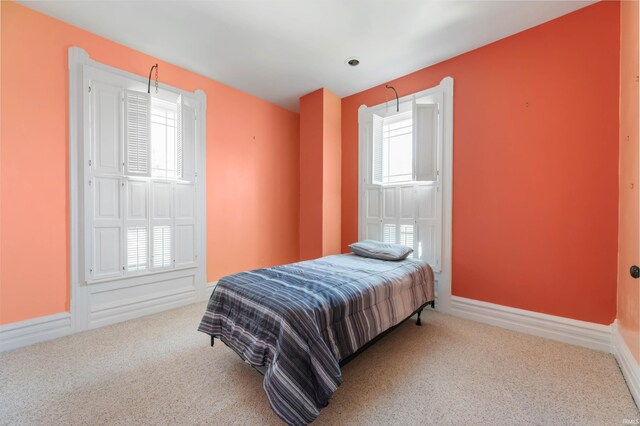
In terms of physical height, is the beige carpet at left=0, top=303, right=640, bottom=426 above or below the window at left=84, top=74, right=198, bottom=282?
below

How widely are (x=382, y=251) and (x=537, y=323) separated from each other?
1512 millimetres

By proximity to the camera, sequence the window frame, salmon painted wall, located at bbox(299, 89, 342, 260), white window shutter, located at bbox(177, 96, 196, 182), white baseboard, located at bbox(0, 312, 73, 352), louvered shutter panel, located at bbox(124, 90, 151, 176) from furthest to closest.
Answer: salmon painted wall, located at bbox(299, 89, 342, 260), white window shutter, located at bbox(177, 96, 196, 182), louvered shutter panel, located at bbox(124, 90, 151, 176), the window frame, white baseboard, located at bbox(0, 312, 73, 352)

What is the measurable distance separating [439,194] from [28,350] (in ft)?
13.4

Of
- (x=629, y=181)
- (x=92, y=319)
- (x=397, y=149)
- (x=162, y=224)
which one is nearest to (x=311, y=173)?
(x=397, y=149)

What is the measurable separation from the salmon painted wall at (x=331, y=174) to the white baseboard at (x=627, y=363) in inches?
111

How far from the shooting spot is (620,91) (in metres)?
2.06

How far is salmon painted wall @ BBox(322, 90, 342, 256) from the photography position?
373 centimetres

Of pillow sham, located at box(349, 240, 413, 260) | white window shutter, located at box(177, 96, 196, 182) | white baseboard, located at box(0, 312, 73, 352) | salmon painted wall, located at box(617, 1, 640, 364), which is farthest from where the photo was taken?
white window shutter, located at box(177, 96, 196, 182)

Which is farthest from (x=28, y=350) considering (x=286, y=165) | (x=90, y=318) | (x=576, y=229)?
(x=576, y=229)

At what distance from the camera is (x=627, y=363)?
1.74 meters

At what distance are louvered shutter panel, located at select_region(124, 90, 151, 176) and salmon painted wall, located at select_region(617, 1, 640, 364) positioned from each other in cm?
406

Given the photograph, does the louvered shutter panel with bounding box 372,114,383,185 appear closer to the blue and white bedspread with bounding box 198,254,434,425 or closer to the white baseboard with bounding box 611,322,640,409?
the blue and white bedspread with bounding box 198,254,434,425

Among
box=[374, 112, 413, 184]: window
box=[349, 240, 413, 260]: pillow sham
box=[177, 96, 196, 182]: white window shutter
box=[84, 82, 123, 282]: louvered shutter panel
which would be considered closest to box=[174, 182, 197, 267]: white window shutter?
box=[177, 96, 196, 182]: white window shutter

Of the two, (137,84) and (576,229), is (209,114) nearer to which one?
(137,84)
